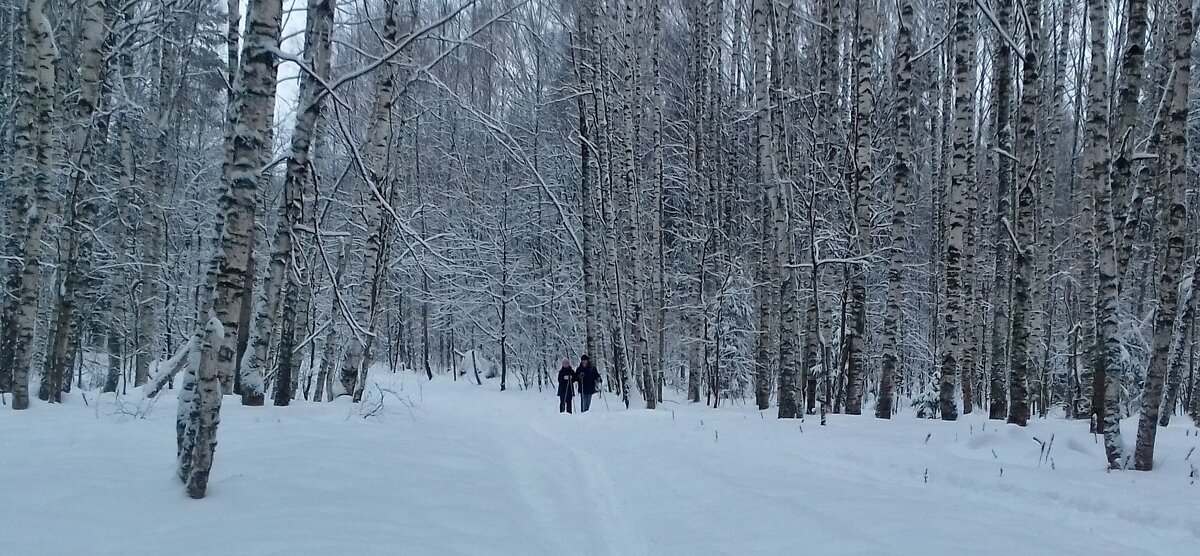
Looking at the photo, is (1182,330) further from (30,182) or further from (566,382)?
(30,182)

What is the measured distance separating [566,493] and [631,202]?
12.4 metres

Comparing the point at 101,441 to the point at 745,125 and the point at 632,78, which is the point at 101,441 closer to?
the point at 632,78

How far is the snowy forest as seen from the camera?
8.34m

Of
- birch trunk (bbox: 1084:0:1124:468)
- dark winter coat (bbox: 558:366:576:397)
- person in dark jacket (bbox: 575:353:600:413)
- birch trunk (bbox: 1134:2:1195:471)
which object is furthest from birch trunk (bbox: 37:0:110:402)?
birch trunk (bbox: 1134:2:1195:471)

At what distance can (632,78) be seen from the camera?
20.1 meters

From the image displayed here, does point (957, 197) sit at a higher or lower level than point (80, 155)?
higher

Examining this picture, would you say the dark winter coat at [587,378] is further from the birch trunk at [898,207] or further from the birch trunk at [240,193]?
the birch trunk at [240,193]

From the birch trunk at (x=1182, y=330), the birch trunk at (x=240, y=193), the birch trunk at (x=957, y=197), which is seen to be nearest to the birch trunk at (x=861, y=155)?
the birch trunk at (x=957, y=197)

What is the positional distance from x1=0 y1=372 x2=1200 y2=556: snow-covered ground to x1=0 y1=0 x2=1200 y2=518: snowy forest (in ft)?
2.25

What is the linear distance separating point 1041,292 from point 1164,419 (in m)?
4.21

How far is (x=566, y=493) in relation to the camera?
8.16 meters

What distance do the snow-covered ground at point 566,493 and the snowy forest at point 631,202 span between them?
2.25 feet

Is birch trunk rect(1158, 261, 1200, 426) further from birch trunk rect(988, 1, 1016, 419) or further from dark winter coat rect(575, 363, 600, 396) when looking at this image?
dark winter coat rect(575, 363, 600, 396)

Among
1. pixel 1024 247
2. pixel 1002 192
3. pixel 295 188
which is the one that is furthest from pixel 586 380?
pixel 1024 247
